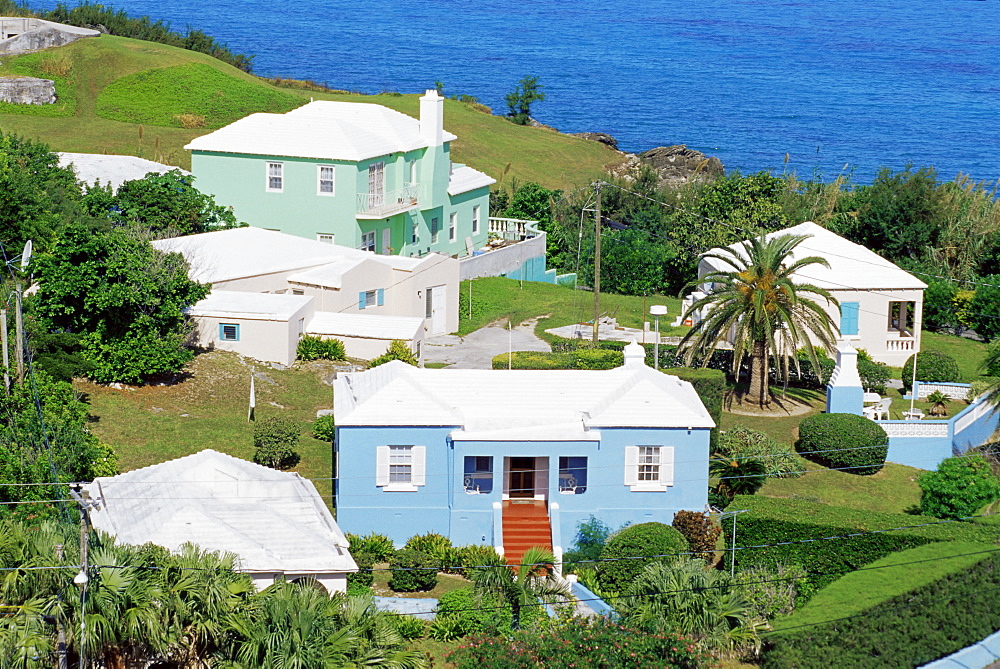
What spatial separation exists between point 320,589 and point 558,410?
1025 cm

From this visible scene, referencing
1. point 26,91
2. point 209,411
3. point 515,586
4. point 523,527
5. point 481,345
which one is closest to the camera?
point 515,586

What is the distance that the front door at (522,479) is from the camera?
35469mm

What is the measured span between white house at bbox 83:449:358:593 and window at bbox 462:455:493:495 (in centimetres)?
389

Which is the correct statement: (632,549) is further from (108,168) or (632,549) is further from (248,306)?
(108,168)

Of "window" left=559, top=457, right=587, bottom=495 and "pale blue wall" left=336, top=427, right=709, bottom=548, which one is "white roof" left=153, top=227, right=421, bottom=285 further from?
"window" left=559, top=457, right=587, bottom=495

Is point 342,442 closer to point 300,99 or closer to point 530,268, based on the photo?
point 530,268

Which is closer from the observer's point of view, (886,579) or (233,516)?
(886,579)

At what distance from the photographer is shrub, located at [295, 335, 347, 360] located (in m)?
48.6

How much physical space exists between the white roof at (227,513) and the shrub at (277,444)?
14.7 feet

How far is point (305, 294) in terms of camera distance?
53.2 meters

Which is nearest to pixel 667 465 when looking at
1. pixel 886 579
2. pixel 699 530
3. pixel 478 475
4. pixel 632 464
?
pixel 632 464

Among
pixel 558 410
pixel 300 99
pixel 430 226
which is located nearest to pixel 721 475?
pixel 558 410

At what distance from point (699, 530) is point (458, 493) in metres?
5.84

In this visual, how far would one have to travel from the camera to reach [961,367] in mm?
54406
